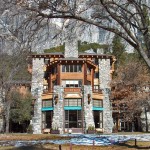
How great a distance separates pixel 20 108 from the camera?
57844 mm

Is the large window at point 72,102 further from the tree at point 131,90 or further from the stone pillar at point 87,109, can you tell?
the tree at point 131,90

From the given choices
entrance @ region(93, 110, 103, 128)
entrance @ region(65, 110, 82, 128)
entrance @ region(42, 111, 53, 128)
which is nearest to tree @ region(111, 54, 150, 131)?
entrance @ region(93, 110, 103, 128)

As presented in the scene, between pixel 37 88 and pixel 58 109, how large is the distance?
7.03m

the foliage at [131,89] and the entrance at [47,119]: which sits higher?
the foliage at [131,89]

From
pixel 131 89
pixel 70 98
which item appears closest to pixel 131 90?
pixel 131 89

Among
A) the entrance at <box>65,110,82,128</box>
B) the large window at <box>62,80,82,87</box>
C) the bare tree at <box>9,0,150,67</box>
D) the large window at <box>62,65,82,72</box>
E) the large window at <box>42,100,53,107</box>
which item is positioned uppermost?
the large window at <box>62,65,82,72</box>

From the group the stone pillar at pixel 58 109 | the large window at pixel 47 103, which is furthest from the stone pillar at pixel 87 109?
the large window at pixel 47 103

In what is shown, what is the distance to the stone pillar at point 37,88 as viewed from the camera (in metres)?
57.8

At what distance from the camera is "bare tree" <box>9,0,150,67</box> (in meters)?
14.6

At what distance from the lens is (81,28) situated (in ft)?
58.4

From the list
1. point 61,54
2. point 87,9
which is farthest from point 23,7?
point 61,54

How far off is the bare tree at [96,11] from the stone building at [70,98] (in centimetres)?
3644

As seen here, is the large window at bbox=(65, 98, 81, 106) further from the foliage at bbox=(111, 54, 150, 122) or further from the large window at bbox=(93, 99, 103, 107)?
the foliage at bbox=(111, 54, 150, 122)

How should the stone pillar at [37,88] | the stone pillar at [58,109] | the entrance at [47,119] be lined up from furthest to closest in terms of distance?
the stone pillar at [37,88] < the entrance at [47,119] < the stone pillar at [58,109]
